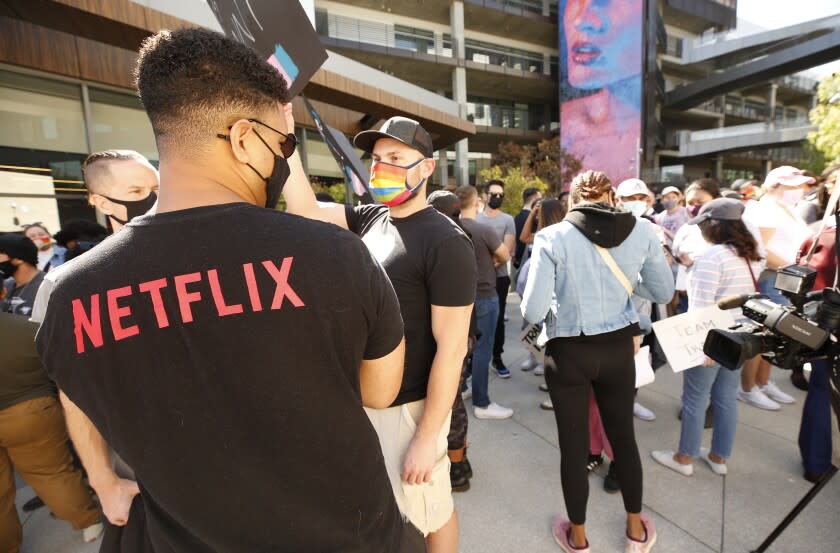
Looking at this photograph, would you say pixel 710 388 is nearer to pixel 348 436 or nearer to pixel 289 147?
pixel 348 436

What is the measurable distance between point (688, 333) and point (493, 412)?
6.14ft

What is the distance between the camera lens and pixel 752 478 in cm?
291

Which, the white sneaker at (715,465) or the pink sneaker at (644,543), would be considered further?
the white sneaker at (715,465)

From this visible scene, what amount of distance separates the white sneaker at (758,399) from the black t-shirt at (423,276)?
3811 mm

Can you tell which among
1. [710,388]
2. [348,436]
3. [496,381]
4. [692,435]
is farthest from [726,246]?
[348,436]

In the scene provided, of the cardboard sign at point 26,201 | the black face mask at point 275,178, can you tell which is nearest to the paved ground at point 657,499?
the black face mask at point 275,178

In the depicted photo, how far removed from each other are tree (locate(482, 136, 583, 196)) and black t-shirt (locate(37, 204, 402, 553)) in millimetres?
24112

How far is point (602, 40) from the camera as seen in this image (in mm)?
27422

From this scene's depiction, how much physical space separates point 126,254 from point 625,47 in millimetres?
33315

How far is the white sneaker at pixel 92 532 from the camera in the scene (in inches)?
106

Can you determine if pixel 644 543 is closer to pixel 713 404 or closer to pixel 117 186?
pixel 713 404

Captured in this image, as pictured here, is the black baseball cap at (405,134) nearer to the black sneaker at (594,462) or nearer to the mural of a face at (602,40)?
the black sneaker at (594,462)

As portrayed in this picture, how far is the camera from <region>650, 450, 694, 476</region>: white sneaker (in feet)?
9.66

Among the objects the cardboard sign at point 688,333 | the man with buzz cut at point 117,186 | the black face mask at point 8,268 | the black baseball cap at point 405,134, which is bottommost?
the cardboard sign at point 688,333
